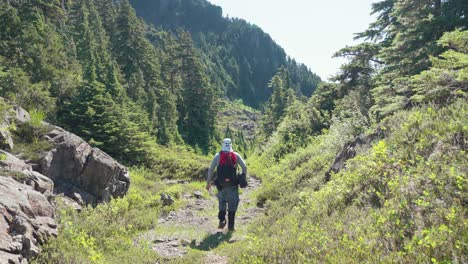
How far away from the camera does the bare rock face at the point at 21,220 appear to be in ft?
17.1

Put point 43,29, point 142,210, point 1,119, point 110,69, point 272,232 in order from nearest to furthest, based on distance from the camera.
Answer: point 272,232
point 1,119
point 142,210
point 43,29
point 110,69

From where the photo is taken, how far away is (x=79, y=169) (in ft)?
38.6

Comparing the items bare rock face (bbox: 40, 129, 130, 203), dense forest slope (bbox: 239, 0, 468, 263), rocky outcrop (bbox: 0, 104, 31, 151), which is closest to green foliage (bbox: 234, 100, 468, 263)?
dense forest slope (bbox: 239, 0, 468, 263)

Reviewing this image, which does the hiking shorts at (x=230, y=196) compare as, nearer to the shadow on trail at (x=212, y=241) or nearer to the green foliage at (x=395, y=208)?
the shadow on trail at (x=212, y=241)

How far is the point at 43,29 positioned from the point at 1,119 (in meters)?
15.9

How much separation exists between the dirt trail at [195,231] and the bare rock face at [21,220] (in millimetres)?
2648


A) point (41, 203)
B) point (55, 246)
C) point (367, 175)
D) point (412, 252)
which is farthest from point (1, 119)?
point (412, 252)

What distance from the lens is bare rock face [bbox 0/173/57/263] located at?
17.1 feet

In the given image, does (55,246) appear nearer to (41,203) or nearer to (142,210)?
(41,203)

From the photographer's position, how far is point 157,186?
57.2ft

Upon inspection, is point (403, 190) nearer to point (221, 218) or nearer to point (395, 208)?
point (395, 208)

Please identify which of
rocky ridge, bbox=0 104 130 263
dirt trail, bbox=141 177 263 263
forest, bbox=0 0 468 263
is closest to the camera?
forest, bbox=0 0 468 263

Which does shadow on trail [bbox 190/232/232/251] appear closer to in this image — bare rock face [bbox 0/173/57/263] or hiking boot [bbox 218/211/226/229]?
hiking boot [bbox 218/211/226/229]

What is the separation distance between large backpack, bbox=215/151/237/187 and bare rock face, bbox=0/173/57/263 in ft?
14.3
